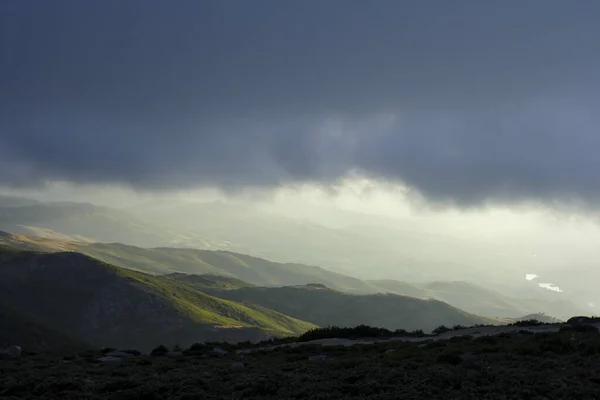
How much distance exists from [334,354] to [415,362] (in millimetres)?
8837

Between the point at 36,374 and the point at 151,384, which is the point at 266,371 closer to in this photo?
the point at 151,384

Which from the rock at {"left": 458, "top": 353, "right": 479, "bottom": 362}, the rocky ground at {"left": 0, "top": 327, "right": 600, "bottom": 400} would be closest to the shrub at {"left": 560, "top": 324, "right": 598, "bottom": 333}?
the rocky ground at {"left": 0, "top": 327, "right": 600, "bottom": 400}

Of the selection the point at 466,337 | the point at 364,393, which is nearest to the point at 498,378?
the point at 364,393

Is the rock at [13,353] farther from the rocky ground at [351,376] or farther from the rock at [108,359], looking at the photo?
the rock at [108,359]

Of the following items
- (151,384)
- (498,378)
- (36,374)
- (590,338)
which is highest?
(590,338)

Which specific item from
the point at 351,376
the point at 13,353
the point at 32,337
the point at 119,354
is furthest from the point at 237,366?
the point at 32,337

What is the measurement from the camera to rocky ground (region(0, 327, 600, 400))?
19141mm

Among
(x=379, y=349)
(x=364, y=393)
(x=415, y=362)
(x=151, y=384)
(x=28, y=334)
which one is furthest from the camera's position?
(x=28, y=334)

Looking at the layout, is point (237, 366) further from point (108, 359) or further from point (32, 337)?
point (32, 337)

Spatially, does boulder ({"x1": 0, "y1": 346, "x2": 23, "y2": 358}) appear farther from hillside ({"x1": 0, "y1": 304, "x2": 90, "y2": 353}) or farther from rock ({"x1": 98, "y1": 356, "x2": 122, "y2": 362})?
hillside ({"x1": 0, "y1": 304, "x2": 90, "y2": 353})

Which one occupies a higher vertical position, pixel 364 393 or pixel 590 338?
pixel 590 338

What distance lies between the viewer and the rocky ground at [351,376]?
1914 centimetres

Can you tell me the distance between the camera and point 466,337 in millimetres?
36312

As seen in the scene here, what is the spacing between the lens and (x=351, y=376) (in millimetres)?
21703
